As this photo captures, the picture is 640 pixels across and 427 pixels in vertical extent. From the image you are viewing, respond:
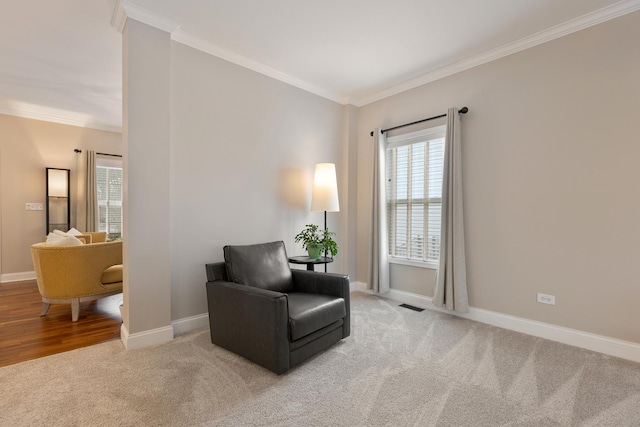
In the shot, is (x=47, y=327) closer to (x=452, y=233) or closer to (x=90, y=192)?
(x=90, y=192)

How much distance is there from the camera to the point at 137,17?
8.57ft

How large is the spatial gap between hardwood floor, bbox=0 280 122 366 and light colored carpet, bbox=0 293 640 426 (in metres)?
0.27

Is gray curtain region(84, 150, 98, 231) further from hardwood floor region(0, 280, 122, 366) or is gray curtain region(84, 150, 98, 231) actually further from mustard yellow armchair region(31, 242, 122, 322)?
mustard yellow armchair region(31, 242, 122, 322)

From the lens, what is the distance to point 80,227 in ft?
18.4

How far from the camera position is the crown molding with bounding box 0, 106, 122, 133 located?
5.03 meters

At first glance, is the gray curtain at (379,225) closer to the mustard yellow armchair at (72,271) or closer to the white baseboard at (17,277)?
the mustard yellow armchair at (72,271)

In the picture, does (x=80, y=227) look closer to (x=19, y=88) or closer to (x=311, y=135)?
(x=19, y=88)

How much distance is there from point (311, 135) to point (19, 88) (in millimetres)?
4048

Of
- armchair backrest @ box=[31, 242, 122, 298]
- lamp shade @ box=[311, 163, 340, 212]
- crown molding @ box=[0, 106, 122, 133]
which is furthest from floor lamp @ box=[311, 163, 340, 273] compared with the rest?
crown molding @ box=[0, 106, 122, 133]

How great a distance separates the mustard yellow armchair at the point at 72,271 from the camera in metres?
3.27

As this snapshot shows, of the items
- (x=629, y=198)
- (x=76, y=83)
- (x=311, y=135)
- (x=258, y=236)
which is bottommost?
(x=258, y=236)

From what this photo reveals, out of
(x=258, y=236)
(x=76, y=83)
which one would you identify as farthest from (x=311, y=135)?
(x=76, y=83)

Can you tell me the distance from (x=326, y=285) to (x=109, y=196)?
5.32m

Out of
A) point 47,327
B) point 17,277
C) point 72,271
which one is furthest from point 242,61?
point 17,277
